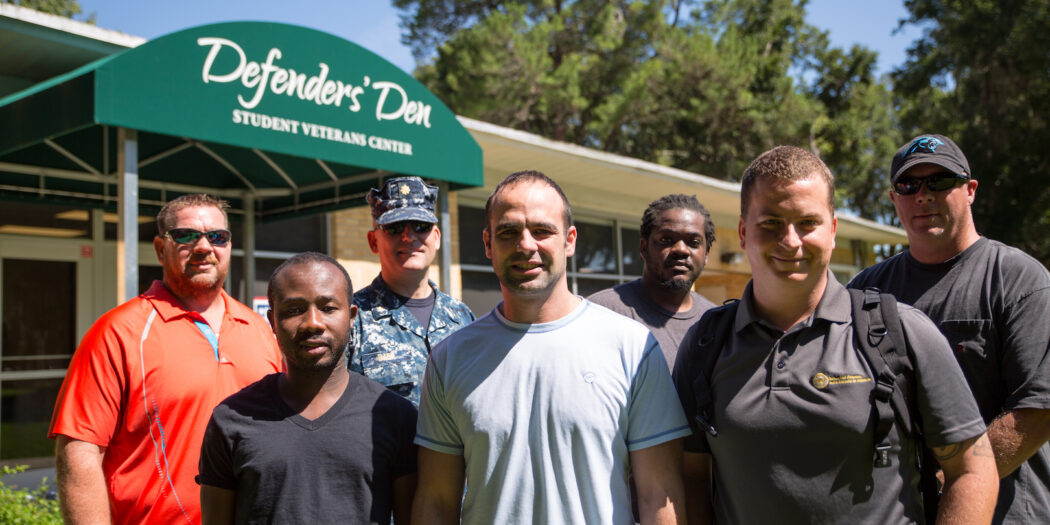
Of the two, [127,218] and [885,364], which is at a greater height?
[127,218]

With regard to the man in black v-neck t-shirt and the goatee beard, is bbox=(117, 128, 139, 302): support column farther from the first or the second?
the goatee beard

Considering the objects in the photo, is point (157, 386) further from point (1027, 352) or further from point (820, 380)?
point (1027, 352)

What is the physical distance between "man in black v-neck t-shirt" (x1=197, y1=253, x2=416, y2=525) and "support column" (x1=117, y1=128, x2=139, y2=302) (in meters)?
2.46

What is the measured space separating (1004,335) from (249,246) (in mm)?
6894

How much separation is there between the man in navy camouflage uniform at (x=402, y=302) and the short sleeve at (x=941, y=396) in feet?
6.14

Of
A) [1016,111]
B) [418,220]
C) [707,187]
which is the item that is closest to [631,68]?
[1016,111]

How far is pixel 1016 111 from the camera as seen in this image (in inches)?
790

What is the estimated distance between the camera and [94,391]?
2750 millimetres

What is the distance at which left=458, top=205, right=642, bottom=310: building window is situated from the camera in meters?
10.2

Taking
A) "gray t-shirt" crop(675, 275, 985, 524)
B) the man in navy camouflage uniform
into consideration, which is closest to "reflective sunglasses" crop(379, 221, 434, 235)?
the man in navy camouflage uniform

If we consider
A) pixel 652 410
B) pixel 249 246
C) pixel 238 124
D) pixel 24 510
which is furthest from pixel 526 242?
pixel 249 246

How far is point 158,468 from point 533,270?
167 cm

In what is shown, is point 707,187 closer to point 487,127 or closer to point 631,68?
point 487,127

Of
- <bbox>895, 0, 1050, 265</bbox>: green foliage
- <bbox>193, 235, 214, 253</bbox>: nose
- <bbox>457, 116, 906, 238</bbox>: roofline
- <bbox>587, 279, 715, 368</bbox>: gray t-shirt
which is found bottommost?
<bbox>587, 279, 715, 368</bbox>: gray t-shirt
